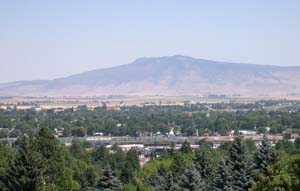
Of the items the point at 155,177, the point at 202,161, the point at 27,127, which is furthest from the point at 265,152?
the point at 27,127

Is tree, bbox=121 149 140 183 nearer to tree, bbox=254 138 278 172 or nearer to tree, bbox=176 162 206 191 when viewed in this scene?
tree, bbox=176 162 206 191

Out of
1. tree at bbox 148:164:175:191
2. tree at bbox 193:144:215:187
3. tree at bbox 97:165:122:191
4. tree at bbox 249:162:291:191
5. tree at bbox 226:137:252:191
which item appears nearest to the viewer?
tree at bbox 249:162:291:191

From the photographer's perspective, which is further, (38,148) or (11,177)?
(38,148)

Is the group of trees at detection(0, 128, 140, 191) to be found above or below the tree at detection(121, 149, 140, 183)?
above

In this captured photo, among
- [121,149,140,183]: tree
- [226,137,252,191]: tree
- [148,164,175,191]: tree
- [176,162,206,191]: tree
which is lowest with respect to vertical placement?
[121,149,140,183]: tree

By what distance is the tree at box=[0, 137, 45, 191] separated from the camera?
2508 cm

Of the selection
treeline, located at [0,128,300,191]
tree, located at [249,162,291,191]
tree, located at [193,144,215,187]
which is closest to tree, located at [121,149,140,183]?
treeline, located at [0,128,300,191]

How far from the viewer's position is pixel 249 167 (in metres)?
28.1

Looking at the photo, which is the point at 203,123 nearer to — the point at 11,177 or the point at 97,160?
the point at 97,160

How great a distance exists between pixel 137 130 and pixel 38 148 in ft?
262

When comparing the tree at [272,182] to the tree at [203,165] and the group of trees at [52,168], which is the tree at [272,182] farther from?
the tree at [203,165]

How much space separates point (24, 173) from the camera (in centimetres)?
2520

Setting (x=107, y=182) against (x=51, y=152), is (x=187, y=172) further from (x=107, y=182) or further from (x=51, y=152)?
(x=51, y=152)

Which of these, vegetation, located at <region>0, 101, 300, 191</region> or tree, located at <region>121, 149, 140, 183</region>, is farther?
tree, located at <region>121, 149, 140, 183</region>
